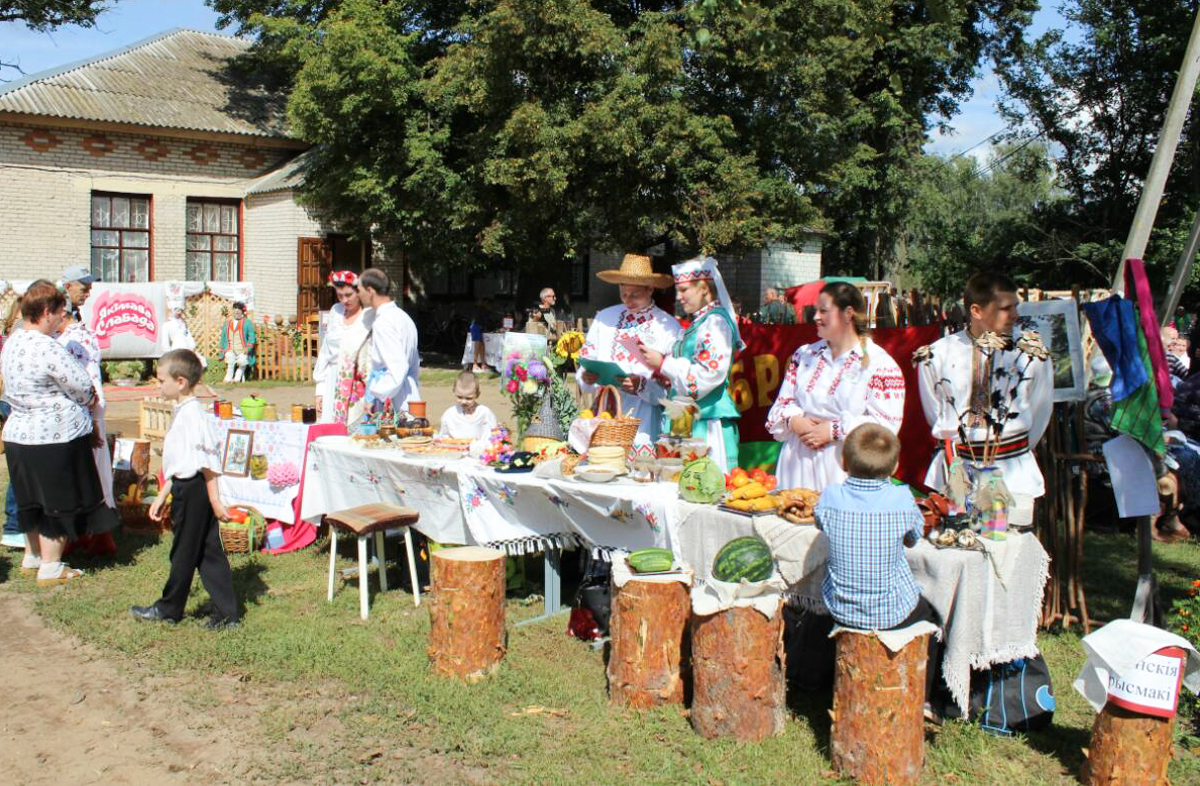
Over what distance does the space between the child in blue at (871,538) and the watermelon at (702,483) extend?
85 centimetres

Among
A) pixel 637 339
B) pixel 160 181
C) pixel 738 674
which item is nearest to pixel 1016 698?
pixel 738 674

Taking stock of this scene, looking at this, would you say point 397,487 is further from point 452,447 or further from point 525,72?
point 525,72

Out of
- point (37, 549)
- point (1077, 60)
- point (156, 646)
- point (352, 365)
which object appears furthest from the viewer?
point (1077, 60)

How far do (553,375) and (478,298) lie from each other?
1967cm

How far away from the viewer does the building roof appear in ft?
64.2

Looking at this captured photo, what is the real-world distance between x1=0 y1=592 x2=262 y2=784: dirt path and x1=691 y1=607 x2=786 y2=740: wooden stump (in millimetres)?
1840

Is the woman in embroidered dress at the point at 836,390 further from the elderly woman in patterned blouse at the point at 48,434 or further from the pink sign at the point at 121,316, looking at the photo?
the pink sign at the point at 121,316

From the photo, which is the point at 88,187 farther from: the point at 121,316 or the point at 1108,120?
the point at 1108,120

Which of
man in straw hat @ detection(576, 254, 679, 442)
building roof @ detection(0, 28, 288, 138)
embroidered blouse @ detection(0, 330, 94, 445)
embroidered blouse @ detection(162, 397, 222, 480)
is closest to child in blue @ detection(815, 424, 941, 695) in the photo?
man in straw hat @ detection(576, 254, 679, 442)

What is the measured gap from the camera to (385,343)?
6723 millimetres

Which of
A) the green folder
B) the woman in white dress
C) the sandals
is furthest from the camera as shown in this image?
the woman in white dress

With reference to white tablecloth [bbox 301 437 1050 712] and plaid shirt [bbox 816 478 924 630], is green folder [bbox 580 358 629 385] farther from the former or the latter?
plaid shirt [bbox 816 478 924 630]

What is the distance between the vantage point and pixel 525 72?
56.3ft

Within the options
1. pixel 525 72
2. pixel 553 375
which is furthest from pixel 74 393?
pixel 525 72
